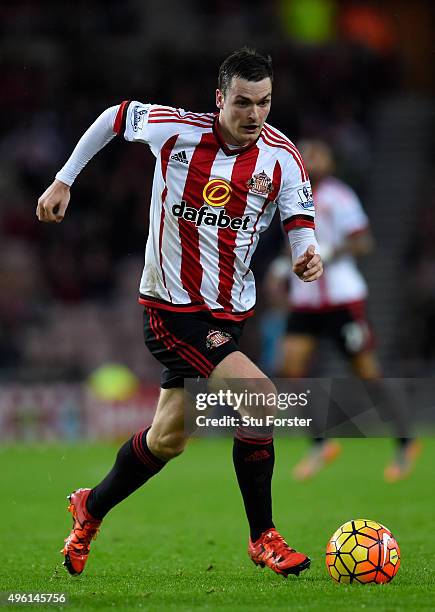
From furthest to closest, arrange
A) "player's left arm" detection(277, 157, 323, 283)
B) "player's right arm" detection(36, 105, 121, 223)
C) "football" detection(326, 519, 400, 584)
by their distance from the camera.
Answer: "player's left arm" detection(277, 157, 323, 283), "player's right arm" detection(36, 105, 121, 223), "football" detection(326, 519, 400, 584)

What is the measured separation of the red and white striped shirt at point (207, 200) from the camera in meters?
5.26

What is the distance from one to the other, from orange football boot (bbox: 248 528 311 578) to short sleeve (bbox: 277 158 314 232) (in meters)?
1.38

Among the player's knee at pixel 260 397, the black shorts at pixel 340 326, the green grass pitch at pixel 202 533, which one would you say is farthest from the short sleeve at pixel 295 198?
the black shorts at pixel 340 326

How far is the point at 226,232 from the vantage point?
5281mm

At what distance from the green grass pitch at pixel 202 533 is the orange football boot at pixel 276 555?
7 cm

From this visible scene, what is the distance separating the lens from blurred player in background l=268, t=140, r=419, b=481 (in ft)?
31.2

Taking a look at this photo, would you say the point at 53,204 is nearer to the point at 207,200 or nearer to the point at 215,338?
the point at 207,200

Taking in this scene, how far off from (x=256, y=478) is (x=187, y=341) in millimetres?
678

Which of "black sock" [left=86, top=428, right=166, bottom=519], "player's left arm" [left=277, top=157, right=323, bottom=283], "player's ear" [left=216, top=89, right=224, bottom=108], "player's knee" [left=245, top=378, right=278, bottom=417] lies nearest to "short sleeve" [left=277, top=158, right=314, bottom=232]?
"player's left arm" [left=277, top=157, right=323, bottom=283]

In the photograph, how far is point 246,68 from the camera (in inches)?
200

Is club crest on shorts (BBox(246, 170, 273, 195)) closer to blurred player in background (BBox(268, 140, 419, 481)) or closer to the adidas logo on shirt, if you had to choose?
the adidas logo on shirt

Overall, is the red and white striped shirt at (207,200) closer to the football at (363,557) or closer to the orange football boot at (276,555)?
the orange football boot at (276,555)

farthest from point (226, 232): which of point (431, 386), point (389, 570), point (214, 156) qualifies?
point (431, 386)

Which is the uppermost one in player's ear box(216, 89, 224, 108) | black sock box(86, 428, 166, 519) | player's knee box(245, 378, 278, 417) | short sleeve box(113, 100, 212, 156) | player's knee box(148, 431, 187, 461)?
player's ear box(216, 89, 224, 108)
